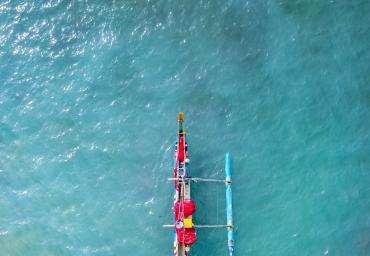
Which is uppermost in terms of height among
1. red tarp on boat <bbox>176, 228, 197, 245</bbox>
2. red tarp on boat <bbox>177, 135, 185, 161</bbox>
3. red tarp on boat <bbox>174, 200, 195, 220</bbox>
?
red tarp on boat <bbox>177, 135, 185, 161</bbox>

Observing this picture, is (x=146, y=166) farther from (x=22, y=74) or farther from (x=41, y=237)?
(x=22, y=74)

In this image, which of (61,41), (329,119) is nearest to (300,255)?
(329,119)

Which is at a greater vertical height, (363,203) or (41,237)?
(363,203)

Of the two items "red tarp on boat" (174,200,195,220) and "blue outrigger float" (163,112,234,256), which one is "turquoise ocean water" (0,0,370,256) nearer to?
"blue outrigger float" (163,112,234,256)

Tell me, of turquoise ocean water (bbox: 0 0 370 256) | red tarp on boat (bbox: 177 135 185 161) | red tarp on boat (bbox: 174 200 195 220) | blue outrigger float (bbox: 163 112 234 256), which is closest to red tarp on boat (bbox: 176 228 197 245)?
blue outrigger float (bbox: 163 112 234 256)

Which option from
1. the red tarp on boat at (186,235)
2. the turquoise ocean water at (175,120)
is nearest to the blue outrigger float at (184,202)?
the red tarp on boat at (186,235)

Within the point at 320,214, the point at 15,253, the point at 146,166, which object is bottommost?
the point at 15,253
